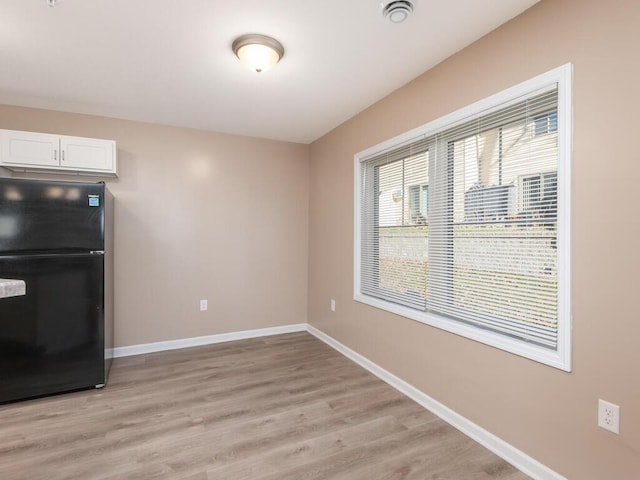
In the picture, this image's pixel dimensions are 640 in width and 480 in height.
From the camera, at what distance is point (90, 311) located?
273cm

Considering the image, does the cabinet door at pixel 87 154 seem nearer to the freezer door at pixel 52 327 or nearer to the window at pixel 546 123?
the freezer door at pixel 52 327

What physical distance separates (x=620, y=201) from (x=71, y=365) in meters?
3.74

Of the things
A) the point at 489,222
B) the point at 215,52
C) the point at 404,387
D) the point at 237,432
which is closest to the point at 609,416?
the point at 489,222

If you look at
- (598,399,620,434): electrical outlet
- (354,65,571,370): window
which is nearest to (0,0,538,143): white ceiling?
(354,65,571,370): window

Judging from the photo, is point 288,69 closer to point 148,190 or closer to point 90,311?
point 148,190

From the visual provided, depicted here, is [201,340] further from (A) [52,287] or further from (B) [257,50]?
(B) [257,50]

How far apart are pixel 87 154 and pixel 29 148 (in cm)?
Result: 42

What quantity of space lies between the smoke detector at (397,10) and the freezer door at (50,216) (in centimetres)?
251

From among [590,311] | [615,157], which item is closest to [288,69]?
[615,157]

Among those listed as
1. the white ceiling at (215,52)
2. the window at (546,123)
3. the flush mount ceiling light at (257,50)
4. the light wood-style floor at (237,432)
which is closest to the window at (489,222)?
the window at (546,123)

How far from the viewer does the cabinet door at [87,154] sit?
3.06 m

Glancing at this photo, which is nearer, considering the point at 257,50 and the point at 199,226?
the point at 257,50

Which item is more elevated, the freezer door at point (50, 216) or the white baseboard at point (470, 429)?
the freezer door at point (50, 216)

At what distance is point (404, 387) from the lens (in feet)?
8.93
